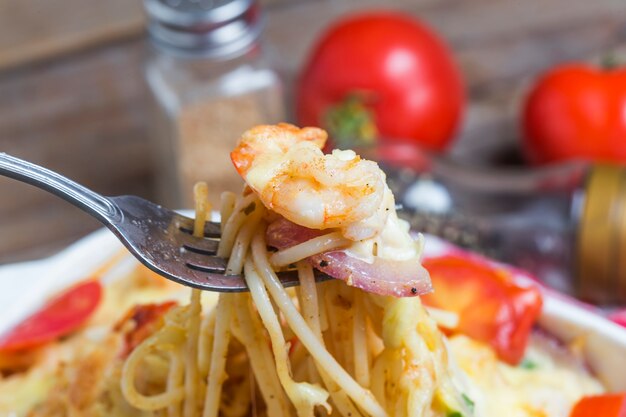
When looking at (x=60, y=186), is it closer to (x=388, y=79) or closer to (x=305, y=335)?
(x=305, y=335)

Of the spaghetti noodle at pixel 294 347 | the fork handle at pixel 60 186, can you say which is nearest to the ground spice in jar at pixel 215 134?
the spaghetti noodle at pixel 294 347

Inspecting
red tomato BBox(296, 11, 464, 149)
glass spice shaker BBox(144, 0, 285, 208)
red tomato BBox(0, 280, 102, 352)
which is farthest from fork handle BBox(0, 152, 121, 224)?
red tomato BBox(296, 11, 464, 149)

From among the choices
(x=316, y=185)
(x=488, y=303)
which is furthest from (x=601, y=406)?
(x=316, y=185)

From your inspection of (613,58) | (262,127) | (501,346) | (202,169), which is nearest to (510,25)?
(613,58)

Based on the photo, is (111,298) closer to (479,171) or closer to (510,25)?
(479,171)

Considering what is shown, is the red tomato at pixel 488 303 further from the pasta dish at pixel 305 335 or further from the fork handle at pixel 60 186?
the fork handle at pixel 60 186

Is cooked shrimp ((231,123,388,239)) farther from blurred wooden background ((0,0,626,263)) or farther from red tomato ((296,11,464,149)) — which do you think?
blurred wooden background ((0,0,626,263))
